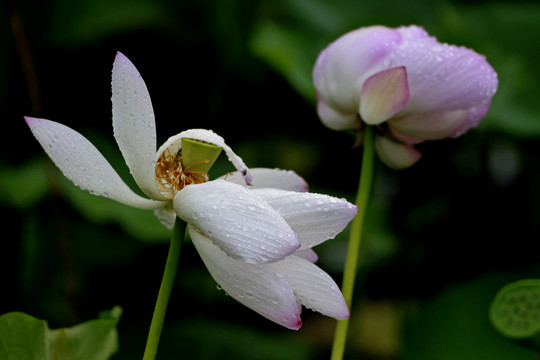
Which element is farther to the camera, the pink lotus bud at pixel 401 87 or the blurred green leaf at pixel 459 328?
the blurred green leaf at pixel 459 328

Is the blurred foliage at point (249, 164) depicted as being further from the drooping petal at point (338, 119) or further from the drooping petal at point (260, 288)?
the drooping petal at point (260, 288)

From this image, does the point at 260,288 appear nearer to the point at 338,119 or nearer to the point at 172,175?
the point at 172,175

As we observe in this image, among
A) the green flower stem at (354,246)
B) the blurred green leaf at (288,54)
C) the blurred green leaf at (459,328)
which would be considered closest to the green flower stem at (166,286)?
the green flower stem at (354,246)

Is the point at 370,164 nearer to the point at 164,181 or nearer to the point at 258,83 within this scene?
the point at 164,181

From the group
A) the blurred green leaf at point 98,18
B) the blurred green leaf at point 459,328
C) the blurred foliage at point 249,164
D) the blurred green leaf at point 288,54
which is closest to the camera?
the blurred green leaf at point 459,328

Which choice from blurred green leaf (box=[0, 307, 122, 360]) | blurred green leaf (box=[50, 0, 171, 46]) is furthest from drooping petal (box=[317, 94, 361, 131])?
blurred green leaf (box=[50, 0, 171, 46])
